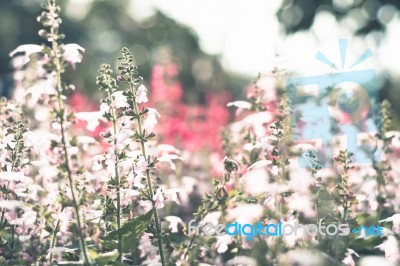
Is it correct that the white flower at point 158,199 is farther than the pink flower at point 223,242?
No

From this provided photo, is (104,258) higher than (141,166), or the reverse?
(141,166)

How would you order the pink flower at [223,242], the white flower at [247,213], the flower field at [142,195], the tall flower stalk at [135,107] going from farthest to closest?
1. the pink flower at [223,242]
2. the tall flower stalk at [135,107]
3. the flower field at [142,195]
4. the white flower at [247,213]

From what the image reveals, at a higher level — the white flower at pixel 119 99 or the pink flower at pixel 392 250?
the white flower at pixel 119 99

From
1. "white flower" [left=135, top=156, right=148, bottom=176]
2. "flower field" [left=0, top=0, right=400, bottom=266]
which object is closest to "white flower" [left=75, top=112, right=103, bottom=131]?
"flower field" [left=0, top=0, right=400, bottom=266]

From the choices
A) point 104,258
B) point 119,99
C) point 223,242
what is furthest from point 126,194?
point 223,242

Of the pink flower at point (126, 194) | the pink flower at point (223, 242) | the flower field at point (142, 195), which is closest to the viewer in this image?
the flower field at point (142, 195)

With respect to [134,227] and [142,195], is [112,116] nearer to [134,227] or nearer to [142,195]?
[142,195]

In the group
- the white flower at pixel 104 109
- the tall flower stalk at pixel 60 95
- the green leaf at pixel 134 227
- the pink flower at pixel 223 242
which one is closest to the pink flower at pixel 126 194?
the green leaf at pixel 134 227

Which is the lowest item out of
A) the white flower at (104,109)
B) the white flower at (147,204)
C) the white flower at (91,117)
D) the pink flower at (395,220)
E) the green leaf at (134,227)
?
the pink flower at (395,220)

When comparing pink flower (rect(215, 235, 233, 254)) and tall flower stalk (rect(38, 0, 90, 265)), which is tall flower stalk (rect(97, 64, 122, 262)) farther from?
pink flower (rect(215, 235, 233, 254))

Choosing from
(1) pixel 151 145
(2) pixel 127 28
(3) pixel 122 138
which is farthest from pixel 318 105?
(2) pixel 127 28

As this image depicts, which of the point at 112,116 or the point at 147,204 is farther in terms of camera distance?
the point at 147,204

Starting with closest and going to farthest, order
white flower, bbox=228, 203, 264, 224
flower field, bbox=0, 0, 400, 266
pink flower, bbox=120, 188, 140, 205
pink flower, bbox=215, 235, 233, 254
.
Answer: white flower, bbox=228, 203, 264, 224 → flower field, bbox=0, 0, 400, 266 → pink flower, bbox=120, 188, 140, 205 → pink flower, bbox=215, 235, 233, 254

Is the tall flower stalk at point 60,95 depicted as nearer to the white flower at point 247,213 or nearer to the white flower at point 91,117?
the white flower at point 91,117
